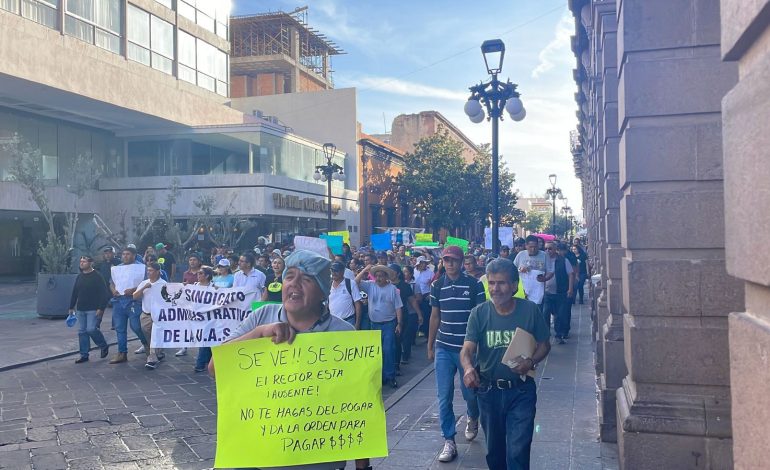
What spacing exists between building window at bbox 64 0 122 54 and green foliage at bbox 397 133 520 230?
21.5 metres

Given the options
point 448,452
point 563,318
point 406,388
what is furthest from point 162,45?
point 448,452

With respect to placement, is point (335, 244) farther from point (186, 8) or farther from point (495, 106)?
point (186, 8)

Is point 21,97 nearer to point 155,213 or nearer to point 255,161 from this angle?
point 155,213

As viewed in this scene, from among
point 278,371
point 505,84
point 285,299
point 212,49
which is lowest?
point 278,371

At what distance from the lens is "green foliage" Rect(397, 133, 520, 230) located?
4419 centimetres

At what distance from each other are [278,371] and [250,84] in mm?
52162

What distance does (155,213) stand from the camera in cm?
2327

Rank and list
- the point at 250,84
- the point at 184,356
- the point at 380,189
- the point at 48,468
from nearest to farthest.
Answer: the point at 48,468
the point at 184,356
the point at 380,189
the point at 250,84

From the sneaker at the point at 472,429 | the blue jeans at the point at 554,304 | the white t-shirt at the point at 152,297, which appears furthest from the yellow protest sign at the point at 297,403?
the blue jeans at the point at 554,304

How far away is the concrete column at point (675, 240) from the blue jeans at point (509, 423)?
73 cm

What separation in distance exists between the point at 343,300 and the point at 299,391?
17.1 feet

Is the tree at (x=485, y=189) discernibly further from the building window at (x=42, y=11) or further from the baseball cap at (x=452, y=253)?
the baseball cap at (x=452, y=253)

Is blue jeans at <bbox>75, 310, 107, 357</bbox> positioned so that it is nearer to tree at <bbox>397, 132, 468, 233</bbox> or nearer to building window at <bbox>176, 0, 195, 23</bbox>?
building window at <bbox>176, 0, 195, 23</bbox>

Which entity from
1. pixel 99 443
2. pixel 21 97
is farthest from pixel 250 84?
pixel 99 443
